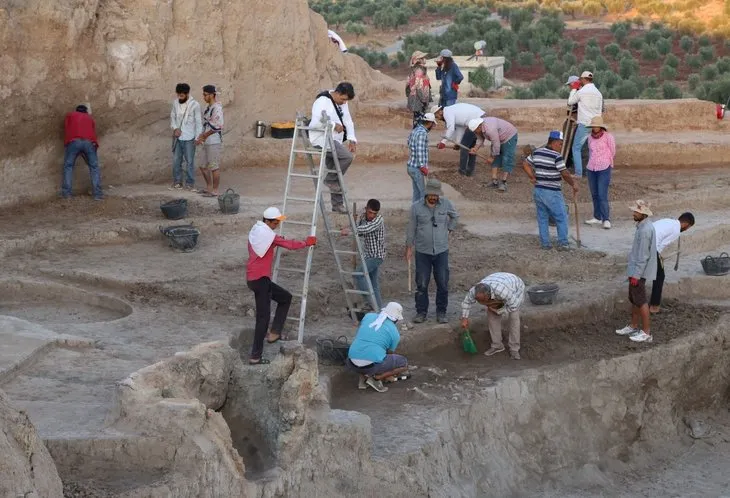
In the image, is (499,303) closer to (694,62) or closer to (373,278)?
(373,278)

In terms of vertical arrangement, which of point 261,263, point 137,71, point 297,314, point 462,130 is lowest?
point 297,314

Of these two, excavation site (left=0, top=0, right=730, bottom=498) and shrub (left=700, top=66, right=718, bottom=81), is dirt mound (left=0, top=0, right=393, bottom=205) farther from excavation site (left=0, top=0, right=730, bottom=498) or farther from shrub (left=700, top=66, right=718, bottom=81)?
shrub (left=700, top=66, right=718, bottom=81)

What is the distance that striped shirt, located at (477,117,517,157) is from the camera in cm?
1716

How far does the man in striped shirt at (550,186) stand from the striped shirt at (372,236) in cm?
304

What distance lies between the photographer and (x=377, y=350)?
1114 cm

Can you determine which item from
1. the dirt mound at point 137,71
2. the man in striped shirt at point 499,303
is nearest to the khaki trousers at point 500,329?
the man in striped shirt at point 499,303

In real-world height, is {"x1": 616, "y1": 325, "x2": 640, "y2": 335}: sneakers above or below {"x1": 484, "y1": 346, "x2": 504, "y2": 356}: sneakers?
above

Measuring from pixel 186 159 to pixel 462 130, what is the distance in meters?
4.16

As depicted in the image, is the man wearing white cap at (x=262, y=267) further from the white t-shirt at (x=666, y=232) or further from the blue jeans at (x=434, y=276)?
the white t-shirt at (x=666, y=232)

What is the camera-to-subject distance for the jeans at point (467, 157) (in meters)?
17.9

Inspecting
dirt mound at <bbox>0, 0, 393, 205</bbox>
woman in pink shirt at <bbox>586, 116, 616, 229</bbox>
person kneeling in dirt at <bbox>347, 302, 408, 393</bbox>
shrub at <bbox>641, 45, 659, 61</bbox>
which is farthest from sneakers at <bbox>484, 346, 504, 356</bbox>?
shrub at <bbox>641, 45, 659, 61</bbox>

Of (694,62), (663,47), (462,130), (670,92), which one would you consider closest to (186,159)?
(462,130)

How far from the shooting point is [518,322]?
1234cm

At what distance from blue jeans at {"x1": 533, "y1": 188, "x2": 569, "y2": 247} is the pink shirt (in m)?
1.27
